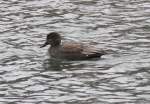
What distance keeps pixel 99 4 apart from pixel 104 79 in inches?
308

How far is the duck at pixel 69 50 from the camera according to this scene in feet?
60.7

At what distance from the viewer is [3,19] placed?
881 inches

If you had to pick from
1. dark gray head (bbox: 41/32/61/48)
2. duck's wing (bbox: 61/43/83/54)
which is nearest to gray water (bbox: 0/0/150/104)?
dark gray head (bbox: 41/32/61/48)

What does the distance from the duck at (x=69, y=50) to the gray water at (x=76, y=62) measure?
0.69 feet

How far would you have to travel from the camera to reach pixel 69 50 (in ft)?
62.1

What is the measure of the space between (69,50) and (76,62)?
1.90 ft

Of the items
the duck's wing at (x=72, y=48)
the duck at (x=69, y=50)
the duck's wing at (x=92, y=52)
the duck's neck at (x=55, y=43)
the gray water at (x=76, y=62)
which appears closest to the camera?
the gray water at (x=76, y=62)

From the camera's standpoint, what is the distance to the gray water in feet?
50.8

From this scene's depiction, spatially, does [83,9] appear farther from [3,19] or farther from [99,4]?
[3,19]

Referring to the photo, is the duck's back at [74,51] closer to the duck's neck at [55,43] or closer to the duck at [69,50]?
the duck at [69,50]

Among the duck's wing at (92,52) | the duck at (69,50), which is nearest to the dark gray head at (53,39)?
the duck at (69,50)

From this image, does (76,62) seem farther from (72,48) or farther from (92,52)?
(72,48)

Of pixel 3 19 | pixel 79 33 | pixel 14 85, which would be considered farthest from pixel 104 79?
pixel 3 19

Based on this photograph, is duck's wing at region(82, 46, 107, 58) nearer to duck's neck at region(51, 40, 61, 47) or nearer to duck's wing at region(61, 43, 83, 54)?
duck's wing at region(61, 43, 83, 54)
